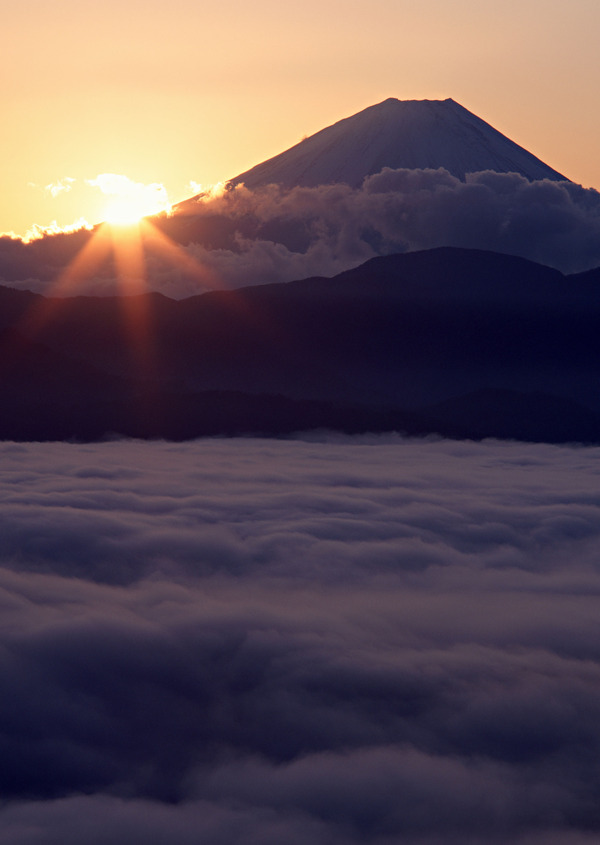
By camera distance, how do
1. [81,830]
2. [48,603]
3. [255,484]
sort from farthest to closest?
[255,484] → [48,603] → [81,830]

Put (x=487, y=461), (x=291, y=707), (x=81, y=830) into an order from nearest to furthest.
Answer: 1. (x=81, y=830)
2. (x=291, y=707)
3. (x=487, y=461)

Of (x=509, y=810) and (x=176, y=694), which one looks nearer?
(x=509, y=810)

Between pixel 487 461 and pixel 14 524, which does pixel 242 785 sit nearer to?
pixel 14 524

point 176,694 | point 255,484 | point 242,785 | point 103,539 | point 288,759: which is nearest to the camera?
point 242,785

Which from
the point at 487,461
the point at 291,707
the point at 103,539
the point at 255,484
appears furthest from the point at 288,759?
the point at 487,461

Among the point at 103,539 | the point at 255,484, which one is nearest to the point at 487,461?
the point at 255,484

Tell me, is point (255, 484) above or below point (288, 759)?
above

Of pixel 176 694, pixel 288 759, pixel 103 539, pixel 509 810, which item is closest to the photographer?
pixel 509 810

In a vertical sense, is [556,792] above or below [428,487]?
below

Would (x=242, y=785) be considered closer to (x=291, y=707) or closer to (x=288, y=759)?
(x=288, y=759)
